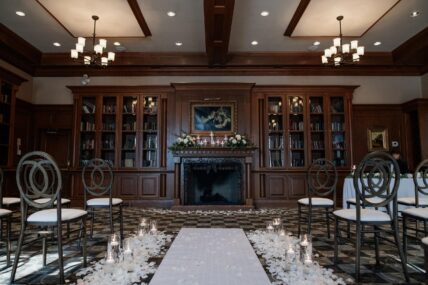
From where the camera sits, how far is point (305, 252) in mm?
2359

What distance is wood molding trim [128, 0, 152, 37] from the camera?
4930 millimetres

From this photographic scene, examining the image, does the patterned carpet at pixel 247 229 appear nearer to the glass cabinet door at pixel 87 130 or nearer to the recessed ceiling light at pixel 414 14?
the glass cabinet door at pixel 87 130

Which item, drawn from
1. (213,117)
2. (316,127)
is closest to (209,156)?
(213,117)

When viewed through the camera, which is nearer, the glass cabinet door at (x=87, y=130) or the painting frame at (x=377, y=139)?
the glass cabinet door at (x=87, y=130)

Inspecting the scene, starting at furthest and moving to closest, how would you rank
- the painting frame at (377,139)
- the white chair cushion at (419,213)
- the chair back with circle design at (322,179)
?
the painting frame at (377,139) → the chair back with circle design at (322,179) → the white chair cushion at (419,213)

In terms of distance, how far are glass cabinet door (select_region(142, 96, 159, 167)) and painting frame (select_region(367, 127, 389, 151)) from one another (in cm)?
546

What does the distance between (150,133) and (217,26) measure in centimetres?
324

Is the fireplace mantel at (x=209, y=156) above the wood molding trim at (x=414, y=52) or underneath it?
underneath

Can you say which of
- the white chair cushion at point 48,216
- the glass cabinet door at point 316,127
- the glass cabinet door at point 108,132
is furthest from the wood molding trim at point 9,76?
the glass cabinet door at point 316,127

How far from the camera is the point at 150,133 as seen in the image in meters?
7.29

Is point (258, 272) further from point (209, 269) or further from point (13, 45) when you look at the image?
point (13, 45)

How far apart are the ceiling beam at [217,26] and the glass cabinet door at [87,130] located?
3.24 metres

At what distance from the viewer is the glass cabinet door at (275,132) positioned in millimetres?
7172

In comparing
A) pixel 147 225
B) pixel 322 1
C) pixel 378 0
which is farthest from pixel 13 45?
pixel 378 0
